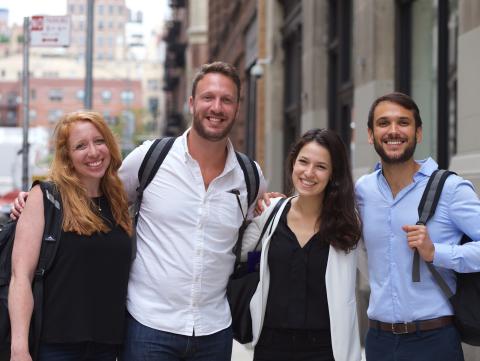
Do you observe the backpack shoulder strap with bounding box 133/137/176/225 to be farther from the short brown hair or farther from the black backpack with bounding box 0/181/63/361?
the black backpack with bounding box 0/181/63/361

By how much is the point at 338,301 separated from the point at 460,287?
0.61m

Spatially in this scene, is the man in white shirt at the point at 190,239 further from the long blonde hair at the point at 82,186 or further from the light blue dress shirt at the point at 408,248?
the light blue dress shirt at the point at 408,248

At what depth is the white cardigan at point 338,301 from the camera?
4219 mm

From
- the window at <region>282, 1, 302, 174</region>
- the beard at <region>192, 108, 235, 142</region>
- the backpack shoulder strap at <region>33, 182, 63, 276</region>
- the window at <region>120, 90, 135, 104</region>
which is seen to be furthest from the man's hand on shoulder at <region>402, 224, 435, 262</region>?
the window at <region>120, 90, 135, 104</region>

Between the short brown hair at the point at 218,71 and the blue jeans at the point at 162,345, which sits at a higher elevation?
the short brown hair at the point at 218,71

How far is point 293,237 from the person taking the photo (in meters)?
4.36

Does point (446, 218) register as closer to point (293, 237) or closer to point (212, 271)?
point (293, 237)

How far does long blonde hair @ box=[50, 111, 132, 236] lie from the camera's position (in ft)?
13.2

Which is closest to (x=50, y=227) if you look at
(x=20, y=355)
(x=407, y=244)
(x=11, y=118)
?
(x=20, y=355)

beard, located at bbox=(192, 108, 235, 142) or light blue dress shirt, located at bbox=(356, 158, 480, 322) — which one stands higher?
beard, located at bbox=(192, 108, 235, 142)

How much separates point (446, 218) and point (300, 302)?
0.84 meters

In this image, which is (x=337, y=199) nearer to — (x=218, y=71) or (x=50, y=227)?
(x=218, y=71)

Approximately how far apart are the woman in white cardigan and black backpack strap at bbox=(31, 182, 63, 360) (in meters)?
1.06

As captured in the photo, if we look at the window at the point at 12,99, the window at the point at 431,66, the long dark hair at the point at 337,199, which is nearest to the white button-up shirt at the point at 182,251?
the long dark hair at the point at 337,199
